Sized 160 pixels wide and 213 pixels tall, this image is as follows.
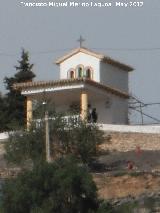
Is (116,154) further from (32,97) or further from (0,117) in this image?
(0,117)

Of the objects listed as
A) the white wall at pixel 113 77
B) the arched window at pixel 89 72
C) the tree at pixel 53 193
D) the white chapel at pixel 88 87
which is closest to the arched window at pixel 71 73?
the white chapel at pixel 88 87

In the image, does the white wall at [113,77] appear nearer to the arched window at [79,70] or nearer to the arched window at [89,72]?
the arched window at [89,72]

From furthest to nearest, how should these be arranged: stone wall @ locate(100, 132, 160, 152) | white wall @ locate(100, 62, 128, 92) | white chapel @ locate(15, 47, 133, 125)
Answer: white wall @ locate(100, 62, 128, 92)
white chapel @ locate(15, 47, 133, 125)
stone wall @ locate(100, 132, 160, 152)

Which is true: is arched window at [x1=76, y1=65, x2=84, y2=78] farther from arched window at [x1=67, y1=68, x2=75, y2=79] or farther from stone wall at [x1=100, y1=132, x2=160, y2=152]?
stone wall at [x1=100, y1=132, x2=160, y2=152]

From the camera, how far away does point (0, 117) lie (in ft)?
192

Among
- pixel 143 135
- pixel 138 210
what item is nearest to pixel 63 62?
pixel 143 135

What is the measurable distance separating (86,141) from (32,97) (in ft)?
29.7

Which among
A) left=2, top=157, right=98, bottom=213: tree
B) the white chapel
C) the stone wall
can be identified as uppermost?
the white chapel

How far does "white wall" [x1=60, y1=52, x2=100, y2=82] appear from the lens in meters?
55.8

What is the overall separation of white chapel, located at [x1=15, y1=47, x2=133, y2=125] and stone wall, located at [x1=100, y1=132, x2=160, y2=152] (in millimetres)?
2035

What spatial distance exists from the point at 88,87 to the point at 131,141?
13.0 feet

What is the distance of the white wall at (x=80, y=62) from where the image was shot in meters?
55.8

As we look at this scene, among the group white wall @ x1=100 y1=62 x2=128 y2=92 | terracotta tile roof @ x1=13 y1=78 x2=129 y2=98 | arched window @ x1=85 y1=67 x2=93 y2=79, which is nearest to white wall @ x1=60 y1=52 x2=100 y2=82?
arched window @ x1=85 y1=67 x2=93 y2=79

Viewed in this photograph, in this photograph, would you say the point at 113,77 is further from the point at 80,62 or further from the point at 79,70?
the point at 80,62
